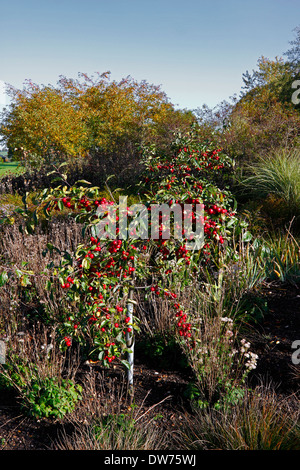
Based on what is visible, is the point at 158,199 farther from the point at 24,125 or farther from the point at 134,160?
the point at 24,125

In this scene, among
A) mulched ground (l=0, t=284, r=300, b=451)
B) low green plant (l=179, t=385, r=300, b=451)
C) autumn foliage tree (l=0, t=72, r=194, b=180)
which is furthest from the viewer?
autumn foliage tree (l=0, t=72, r=194, b=180)

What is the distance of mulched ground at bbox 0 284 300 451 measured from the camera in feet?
8.16

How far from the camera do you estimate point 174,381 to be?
2982 millimetres

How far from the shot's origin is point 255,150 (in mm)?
8109

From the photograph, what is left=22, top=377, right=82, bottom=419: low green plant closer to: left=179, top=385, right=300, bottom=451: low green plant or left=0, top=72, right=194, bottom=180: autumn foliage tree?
left=179, top=385, right=300, bottom=451: low green plant

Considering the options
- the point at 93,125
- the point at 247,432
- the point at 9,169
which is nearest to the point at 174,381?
the point at 247,432

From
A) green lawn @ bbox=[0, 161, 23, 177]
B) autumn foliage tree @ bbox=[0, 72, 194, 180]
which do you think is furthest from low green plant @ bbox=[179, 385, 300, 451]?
Answer: green lawn @ bbox=[0, 161, 23, 177]

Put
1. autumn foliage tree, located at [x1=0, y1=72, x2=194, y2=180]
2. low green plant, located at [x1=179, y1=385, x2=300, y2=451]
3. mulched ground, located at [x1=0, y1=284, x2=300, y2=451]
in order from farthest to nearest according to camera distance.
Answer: autumn foliage tree, located at [x1=0, y1=72, x2=194, y2=180]
mulched ground, located at [x1=0, y1=284, x2=300, y2=451]
low green plant, located at [x1=179, y1=385, x2=300, y2=451]

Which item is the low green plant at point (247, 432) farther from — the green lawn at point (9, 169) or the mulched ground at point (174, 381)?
the green lawn at point (9, 169)

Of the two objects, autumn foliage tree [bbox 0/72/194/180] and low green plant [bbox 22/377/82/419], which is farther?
autumn foliage tree [bbox 0/72/194/180]

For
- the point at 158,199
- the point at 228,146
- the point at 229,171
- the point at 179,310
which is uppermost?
the point at 228,146
